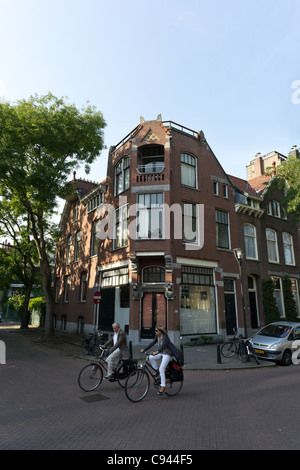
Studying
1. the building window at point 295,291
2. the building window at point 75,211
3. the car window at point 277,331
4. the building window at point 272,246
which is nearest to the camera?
the car window at point 277,331

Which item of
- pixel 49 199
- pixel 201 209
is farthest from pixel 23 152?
pixel 201 209

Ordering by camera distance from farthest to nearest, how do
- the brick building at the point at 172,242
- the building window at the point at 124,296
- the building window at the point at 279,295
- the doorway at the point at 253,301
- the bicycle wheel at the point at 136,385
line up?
the building window at the point at 279,295 → the doorway at the point at 253,301 → the building window at the point at 124,296 → the brick building at the point at 172,242 → the bicycle wheel at the point at 136,385

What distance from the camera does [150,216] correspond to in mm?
17484

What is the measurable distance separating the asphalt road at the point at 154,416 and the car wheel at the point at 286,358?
2.23m

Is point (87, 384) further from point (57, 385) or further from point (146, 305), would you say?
point (146, 305)

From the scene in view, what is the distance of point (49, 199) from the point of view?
18891 millimetres

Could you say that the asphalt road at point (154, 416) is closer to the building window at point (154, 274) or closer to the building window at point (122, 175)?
the building window at point (154, 274)

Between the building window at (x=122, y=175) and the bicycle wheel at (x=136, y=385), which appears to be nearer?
the bicycle wheel at (x=136, y=385)

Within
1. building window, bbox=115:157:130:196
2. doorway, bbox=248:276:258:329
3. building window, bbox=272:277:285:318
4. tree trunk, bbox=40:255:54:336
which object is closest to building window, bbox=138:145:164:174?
building window, bbox=115:157:130:196

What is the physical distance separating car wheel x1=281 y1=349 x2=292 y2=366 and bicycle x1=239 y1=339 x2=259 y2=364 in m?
1.15

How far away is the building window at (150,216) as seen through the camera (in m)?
17.2

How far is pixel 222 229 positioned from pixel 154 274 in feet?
20.9

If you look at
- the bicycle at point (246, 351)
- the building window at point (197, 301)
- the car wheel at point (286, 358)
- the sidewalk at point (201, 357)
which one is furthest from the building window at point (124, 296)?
the car wheel at point (286, 358)

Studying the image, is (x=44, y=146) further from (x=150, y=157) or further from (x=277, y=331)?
(x=277, y=331)
